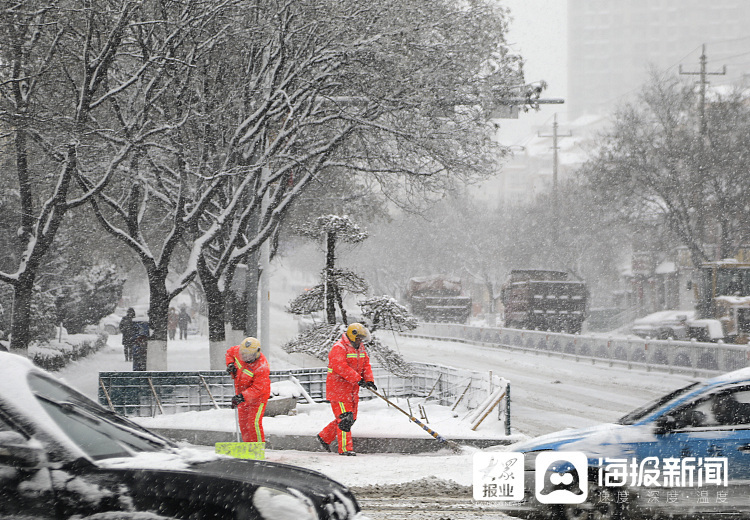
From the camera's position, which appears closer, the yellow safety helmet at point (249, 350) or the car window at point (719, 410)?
the car window at point (719, 410)

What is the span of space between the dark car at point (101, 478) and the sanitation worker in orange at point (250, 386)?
5.85 metres

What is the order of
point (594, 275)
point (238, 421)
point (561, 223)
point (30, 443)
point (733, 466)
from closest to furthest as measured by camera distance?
point (30, 443), point (733, 466), point (238, 421), point (561, 223), point (594, 275)

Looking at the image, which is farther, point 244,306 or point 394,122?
point 244,306

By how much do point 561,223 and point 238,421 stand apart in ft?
143

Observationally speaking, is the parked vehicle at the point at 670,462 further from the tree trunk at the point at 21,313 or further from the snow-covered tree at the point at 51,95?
the tree trunk at the point at 21,313

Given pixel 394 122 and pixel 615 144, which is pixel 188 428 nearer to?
pixel 394 122

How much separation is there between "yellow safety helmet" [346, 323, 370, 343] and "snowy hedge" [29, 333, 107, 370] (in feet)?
37.4

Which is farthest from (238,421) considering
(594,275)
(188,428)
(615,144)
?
(594,275)

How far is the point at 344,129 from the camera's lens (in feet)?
58.9

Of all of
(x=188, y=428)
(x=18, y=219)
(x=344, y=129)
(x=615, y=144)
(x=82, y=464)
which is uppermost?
(x=615, y=144)

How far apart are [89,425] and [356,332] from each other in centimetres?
673

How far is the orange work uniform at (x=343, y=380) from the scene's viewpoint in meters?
10.2

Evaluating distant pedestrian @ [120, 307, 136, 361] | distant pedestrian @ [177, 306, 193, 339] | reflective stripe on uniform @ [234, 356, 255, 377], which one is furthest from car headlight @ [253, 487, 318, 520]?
distant pedestrian @ [177, 306, 193, 339]

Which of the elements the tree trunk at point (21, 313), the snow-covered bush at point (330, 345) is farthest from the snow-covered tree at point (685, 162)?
the tree trunk at point (21, 313)
